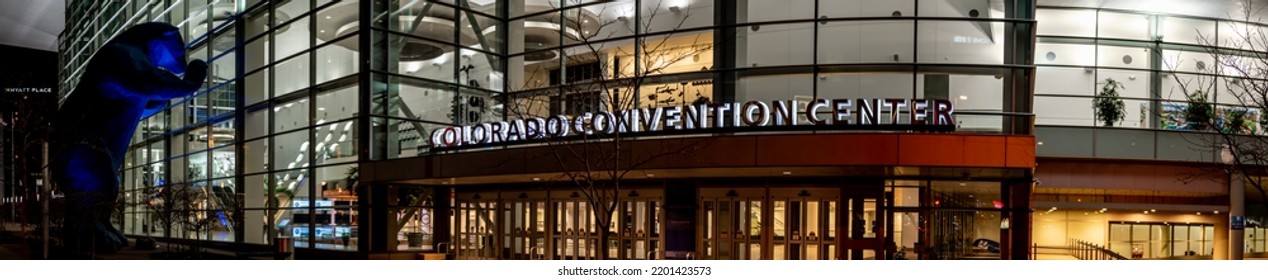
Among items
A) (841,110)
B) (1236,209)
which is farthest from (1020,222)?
(1236,209)

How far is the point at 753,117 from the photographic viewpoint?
2470 cm

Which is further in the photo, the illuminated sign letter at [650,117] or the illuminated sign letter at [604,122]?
the illuminated sign letter at [650,117]

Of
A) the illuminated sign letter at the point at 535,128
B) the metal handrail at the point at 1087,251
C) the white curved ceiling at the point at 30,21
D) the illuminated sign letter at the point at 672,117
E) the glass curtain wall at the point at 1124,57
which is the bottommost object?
the metal handrail at the point at 1087,251

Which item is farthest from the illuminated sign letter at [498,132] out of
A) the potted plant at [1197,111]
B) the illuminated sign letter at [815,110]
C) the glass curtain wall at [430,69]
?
the potted plant at [1197,111]

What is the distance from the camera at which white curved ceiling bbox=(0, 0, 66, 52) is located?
213 ft

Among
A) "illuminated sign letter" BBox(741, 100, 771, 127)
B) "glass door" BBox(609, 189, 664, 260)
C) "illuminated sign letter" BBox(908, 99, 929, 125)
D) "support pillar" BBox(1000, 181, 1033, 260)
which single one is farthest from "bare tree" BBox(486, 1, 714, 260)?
"support pillar" BBox(1000, 181, 1033, 260)

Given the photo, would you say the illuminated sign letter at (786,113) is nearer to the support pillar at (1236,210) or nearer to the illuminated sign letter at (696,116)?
the illuminated sign letter at (696,116)

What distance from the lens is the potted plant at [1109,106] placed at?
3466 cm

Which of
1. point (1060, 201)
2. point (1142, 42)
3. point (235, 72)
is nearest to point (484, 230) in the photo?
point (235, 72)

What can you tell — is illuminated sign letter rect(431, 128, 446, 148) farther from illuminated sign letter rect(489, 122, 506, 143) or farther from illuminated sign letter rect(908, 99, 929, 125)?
illuminated sign letter rect(908, 99, 929, 125)

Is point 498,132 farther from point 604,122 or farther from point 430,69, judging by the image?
point 430,69

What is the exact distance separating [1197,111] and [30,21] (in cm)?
6681

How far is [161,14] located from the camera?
4978cm

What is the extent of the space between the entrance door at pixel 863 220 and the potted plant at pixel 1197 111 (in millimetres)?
9358
